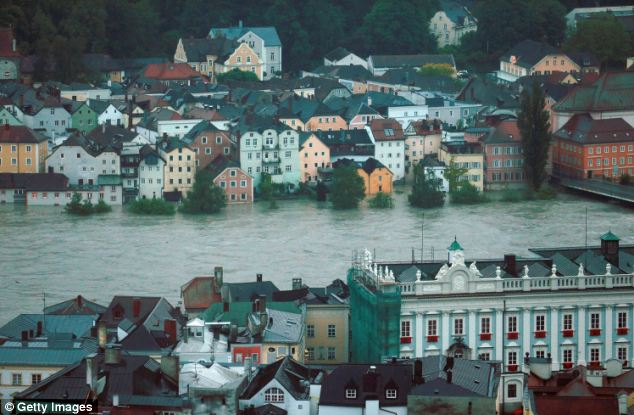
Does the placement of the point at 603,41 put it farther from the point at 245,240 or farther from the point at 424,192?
the point at 245,240

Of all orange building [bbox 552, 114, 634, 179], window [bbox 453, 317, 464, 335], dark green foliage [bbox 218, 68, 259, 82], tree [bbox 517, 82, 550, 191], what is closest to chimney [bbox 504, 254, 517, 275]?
window [bbox 453, 317, 464, 335]

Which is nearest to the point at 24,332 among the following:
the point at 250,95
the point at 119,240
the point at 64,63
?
the point at 119,240

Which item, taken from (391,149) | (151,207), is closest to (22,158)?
(151,207)

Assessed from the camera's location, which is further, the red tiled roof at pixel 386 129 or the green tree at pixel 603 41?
the green tree at pixel 603 41

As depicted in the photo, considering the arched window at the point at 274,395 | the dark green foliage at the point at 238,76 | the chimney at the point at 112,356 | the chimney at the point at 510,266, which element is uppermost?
A: the dark green foliage at the point at 238,76

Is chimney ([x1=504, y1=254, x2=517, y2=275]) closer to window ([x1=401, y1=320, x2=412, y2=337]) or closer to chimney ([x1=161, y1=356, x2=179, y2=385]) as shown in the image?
window ([x1=401, y1=320, x2=412, y2=337])

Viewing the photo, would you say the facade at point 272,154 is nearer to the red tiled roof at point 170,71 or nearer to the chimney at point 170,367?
the red tiled roof at point 170,71

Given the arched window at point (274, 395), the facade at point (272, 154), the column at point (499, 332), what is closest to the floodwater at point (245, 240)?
the facade at point (272, 154)
